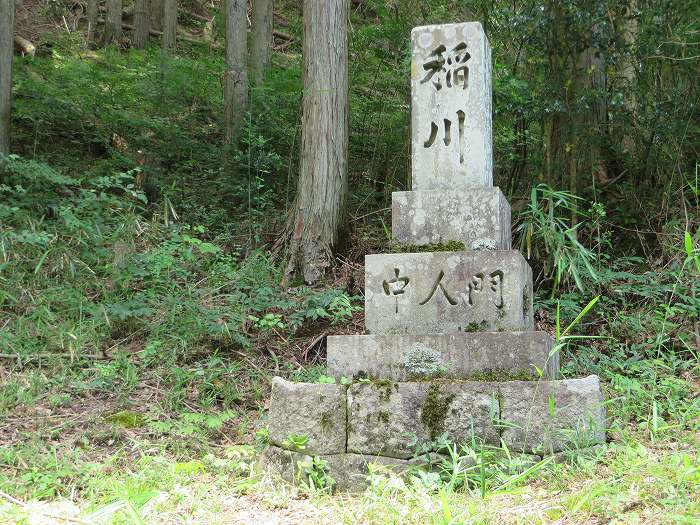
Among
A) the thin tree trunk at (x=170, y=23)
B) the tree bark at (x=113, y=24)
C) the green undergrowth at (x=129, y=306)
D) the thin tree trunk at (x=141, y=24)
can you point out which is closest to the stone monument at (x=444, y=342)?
the green undergrowth at (x=129, y=306)

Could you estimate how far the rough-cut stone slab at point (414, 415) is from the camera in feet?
11.3

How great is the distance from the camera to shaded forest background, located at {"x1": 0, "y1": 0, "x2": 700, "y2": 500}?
17.6 ft

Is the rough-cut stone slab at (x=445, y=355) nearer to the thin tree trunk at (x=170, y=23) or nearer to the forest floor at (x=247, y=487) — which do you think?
the forest floor at (x=247, y=487)

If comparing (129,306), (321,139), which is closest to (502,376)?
(129,306)

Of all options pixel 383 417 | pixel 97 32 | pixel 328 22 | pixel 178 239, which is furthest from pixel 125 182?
pixel 97 32

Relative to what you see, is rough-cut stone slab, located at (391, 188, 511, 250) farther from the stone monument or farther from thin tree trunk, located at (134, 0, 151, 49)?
thin tree trunk, located at (134, 0, 151, 49)

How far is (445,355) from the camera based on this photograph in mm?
3670

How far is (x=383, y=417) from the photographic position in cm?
357

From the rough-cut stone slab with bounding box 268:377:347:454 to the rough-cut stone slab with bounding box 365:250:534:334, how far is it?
481 millimetres

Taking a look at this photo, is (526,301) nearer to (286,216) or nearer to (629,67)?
(286,216)

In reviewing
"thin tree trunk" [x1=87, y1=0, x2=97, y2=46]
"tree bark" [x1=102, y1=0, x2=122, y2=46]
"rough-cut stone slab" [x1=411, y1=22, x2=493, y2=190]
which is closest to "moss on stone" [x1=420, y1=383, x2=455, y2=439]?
"rough-cut stone slab" [x1=411, y1=22, x2=493, y2=190]

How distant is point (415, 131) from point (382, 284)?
943 millimetres

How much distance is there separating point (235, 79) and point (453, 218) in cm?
636

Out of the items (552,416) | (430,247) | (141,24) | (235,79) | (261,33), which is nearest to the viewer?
(552,416)
